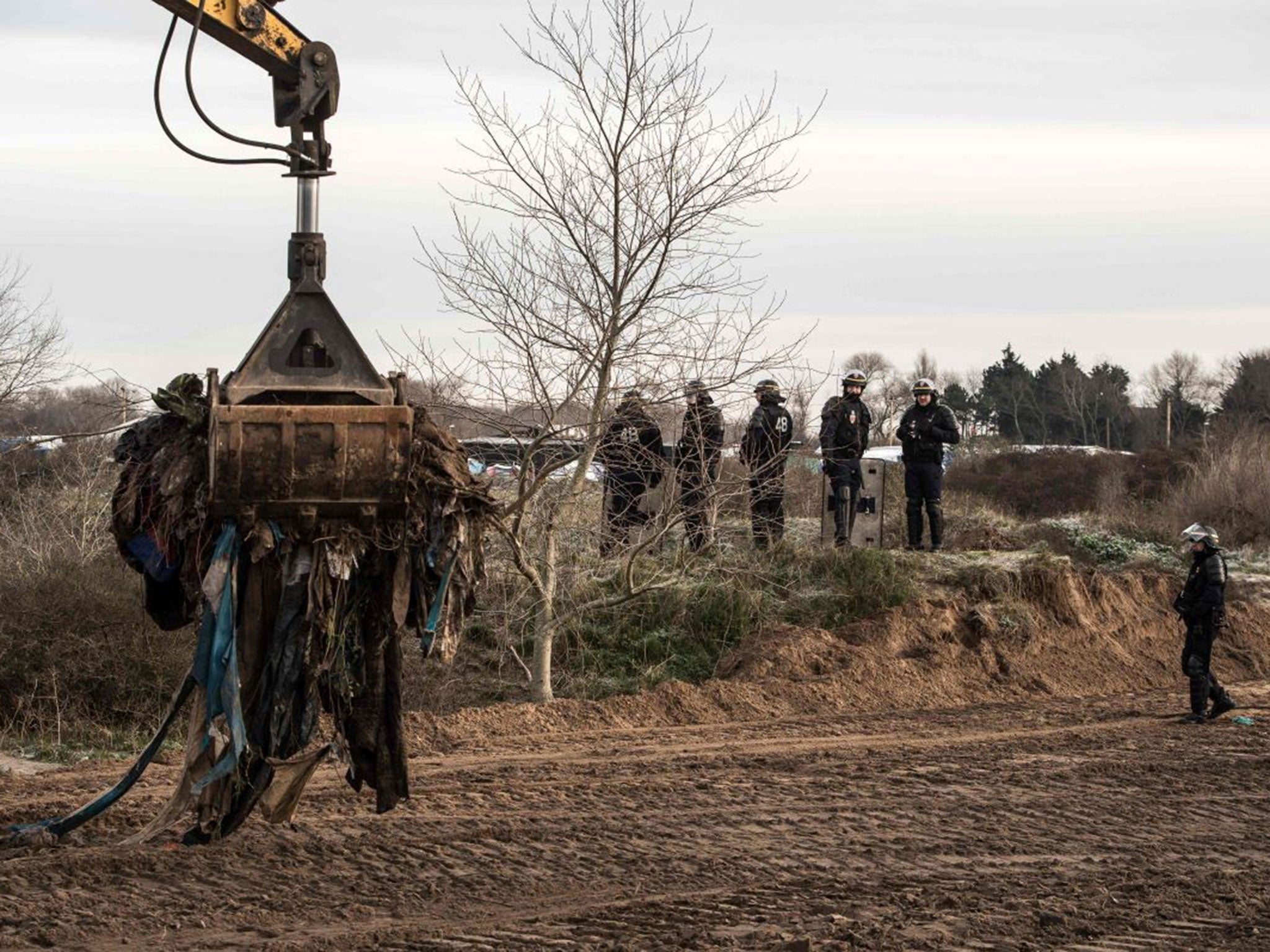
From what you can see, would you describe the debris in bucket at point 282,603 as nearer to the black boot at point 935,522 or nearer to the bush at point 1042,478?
the black boot at point 935,522

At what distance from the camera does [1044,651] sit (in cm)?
1805

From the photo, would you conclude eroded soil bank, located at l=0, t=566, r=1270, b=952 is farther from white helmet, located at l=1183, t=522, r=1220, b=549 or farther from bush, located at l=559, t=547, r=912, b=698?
white helmet, located at l=1183, t=522, r=1220, b=549

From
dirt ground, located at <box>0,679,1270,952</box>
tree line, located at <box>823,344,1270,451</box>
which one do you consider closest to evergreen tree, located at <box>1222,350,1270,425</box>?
tree line, located at <box>823,344,1270,451</box>

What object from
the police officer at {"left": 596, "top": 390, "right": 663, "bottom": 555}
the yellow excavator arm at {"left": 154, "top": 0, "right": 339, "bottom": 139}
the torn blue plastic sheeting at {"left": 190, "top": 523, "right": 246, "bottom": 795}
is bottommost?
the torn blue plastic sheeting at {"left": 190, "top": 523, "right": 246, "bottom": 795}

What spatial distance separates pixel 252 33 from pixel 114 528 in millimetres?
2640

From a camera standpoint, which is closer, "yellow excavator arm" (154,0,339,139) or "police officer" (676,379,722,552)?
"yellow excavator arm" (154,0,339,139)

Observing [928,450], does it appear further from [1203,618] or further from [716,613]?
[1203,618]

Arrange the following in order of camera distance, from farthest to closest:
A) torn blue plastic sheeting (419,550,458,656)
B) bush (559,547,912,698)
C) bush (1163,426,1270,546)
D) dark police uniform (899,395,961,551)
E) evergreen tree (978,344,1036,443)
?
evergreen tree (978,344,1036,443) → bush (1163,426,1270,546) → dark police uniform (899,395,961,551) → bush (559,547,912,698) → torn blue plastic sheeting (419,550,458,656)

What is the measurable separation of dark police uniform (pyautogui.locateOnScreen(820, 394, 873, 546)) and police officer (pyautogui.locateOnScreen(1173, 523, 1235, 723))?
4.20 metres

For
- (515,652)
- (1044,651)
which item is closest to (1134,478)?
(1044,651)

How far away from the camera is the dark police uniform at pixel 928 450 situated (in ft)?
63.0

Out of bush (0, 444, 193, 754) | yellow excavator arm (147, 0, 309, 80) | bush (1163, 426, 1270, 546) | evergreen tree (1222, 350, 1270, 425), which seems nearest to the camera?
yellow excavator arm (147, 0, 309, 80)

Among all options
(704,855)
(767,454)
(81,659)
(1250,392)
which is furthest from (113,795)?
(1250,392)

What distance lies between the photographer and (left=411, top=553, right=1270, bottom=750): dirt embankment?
15133mm
